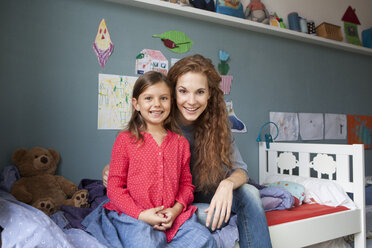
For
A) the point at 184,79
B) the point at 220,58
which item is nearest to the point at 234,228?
the point at 184,79

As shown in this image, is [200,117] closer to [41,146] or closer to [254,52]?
[41,146]

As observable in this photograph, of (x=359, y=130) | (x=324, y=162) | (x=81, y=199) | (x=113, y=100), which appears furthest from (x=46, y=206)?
(x=359, y=130)

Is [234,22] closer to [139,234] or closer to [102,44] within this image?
[102,44]

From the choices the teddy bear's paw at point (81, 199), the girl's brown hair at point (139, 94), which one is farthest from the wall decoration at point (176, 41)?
the teddy bear's paw at point (81, 199)

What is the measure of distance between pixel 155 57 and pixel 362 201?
1484 mm

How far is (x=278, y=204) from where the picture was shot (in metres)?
1.45

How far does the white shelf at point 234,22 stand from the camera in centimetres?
176

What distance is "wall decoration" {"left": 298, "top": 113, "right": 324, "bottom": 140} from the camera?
8.09 ft

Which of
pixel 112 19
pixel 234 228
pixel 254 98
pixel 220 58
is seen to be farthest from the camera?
pixel 254 98

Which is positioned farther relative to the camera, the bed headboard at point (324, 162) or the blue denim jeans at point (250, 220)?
the bed headboard at point (324, 162)

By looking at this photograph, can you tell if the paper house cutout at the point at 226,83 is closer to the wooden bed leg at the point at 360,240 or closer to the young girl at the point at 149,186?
the young girl at the point at 149,186

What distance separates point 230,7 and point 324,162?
1244 mm

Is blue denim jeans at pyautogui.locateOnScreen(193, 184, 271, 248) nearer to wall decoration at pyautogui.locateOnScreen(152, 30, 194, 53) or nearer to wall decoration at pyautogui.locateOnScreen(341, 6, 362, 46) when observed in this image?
wall decoration at pyautogui.locateOnScreen(152, 30, 194, 53)

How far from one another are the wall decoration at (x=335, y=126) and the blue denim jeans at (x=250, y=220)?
1.81 metres
